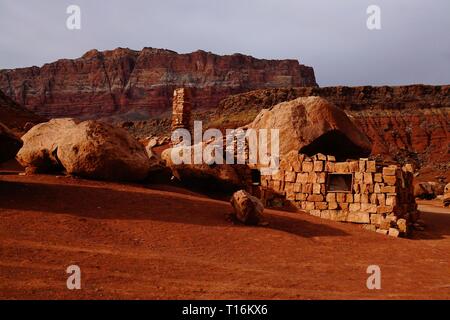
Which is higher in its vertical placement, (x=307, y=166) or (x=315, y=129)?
(x=315, y=129)

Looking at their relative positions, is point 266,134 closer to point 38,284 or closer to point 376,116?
point 38,284

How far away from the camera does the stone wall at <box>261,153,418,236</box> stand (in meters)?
12.7

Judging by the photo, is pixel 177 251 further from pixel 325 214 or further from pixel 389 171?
pixel 389 171

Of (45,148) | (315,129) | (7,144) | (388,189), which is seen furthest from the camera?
(315,129)

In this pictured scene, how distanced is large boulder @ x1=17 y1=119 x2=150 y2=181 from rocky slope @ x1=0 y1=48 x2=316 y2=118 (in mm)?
100743

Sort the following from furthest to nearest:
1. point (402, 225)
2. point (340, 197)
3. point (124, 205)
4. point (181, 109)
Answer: point (181, 109)
point (340, 197)
point (402, 225)
point (124, 205)

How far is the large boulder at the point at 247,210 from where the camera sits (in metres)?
10.3

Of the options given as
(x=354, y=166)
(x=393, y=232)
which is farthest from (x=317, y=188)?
(x=393, y=232)

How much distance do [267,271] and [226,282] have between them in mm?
1085

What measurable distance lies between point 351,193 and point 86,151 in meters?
7.71

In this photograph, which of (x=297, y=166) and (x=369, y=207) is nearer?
(x=369, y=207)

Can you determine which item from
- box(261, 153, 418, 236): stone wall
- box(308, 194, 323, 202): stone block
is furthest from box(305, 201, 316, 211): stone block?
box(308, 194, 323, 202): stone block

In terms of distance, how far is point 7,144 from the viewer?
391 inches

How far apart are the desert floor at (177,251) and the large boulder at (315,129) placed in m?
3.93
